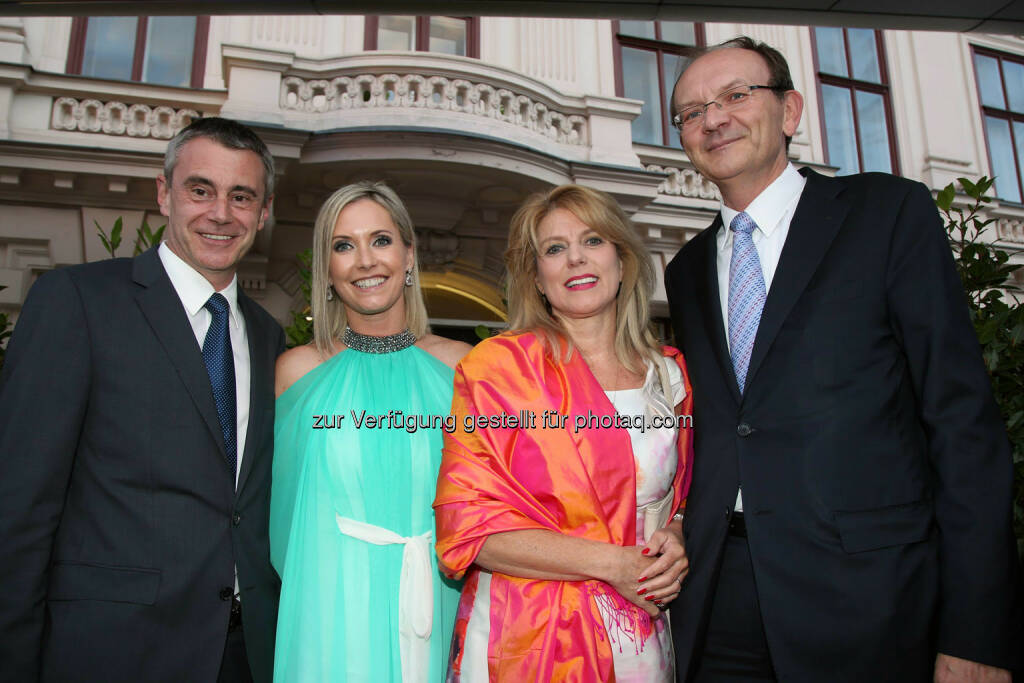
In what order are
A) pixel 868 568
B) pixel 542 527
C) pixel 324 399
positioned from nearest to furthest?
1. pixel 868 568
2. pixel 542 527
3. pixel 324 399

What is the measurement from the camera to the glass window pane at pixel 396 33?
7582 mm

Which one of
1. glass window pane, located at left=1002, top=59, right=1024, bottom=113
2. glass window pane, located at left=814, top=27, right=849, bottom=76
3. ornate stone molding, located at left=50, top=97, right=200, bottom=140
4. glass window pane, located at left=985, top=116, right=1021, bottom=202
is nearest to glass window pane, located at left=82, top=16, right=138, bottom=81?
ornate stone molding, located at left=50, top=97, right=200, bottom=140

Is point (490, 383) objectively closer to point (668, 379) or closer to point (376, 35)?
point (668, 379)

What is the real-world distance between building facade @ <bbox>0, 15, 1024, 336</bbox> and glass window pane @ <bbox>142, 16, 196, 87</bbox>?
2 cm

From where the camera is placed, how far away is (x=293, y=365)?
2244 millimetres

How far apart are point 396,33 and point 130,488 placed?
721 centimetres

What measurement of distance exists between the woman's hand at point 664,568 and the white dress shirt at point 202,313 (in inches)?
44.1

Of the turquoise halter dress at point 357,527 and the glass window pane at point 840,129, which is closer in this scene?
the turquoise halter dress at point 357,527

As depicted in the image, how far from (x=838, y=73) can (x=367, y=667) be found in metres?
10.6

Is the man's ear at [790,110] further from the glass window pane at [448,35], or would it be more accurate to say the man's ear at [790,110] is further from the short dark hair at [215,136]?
the glass window pane at [448,35]

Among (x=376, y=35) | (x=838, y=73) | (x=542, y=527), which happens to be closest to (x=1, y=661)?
(x=542, y=527)

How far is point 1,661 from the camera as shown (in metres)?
1.39

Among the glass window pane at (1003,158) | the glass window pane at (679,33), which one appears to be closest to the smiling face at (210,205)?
the glass window pane at (679,33)

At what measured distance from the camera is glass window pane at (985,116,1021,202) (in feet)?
34.1
